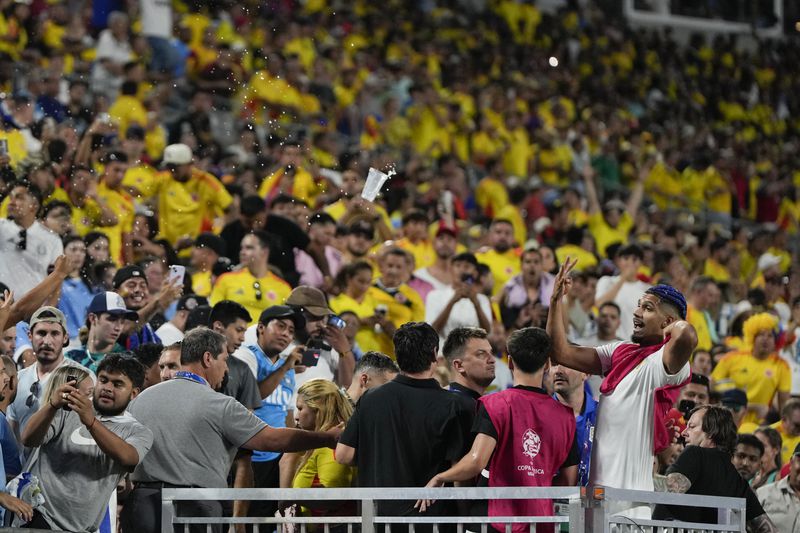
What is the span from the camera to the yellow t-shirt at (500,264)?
14648mm

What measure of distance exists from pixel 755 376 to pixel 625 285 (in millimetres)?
2149

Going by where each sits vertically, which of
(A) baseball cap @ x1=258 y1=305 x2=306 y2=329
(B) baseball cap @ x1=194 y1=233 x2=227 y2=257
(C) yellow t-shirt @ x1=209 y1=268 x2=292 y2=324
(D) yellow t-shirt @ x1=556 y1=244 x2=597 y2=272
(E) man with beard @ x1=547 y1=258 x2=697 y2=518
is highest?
(D) yellow t-shirt @ x1=556 y1=244 x2=597 y2=272

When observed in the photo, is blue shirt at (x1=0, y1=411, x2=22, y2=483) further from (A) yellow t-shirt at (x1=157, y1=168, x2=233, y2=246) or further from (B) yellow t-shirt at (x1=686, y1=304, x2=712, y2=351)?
(B) yellow t-shirt at (x1=686, y1=304, x2=712, y2=351)

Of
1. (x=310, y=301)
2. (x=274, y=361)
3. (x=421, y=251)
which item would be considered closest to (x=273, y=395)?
(x=274, y=361)

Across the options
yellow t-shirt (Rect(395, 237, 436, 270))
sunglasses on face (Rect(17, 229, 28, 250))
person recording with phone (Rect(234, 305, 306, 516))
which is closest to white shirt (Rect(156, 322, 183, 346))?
person recording with phone (Rect(234, 305, 306, 516))

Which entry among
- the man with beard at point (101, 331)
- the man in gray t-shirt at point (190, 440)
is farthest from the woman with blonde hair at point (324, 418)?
the man with beard at point (101, 331)

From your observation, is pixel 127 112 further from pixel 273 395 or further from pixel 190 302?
pixel 273 395

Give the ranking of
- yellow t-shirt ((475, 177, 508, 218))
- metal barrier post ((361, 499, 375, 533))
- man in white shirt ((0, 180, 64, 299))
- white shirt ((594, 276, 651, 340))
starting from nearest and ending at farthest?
metal barrier post ((361, 499, 375, 533)) < man in white shirt ((0, 180, 64, 299)) < white shirt ((594, 276, 651, 340)) < yellow t-shirt ((475, 177, 508, 218))

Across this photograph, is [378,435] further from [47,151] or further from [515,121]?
[515,121]

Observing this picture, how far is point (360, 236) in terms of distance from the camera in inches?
523

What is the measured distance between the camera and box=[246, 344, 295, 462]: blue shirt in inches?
360

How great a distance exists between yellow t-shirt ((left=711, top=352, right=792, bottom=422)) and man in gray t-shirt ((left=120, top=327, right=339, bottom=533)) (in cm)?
649

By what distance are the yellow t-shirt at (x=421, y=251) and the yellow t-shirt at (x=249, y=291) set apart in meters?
3.04

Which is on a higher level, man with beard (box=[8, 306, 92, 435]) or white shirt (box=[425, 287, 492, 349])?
white shirt (box=[425, 287, 492, 349])
